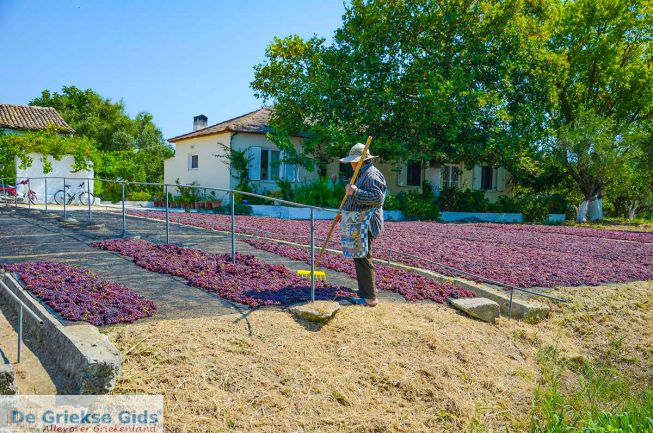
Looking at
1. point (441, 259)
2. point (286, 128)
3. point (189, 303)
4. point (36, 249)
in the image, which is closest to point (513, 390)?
point (189, 303)

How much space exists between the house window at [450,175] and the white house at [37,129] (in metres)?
17.3

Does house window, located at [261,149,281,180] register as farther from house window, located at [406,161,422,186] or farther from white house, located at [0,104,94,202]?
white house, located at [0,104,94,202]

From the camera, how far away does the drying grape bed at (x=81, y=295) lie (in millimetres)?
4879

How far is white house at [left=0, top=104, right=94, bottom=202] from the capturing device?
21.3m

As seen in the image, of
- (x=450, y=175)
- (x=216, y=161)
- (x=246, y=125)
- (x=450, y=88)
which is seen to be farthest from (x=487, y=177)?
→ (x=216, y=161)

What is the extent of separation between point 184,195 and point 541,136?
15667 millimetres

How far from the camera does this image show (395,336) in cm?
534

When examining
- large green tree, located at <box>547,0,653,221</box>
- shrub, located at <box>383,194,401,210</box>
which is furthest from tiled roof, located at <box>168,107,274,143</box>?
large green tree, located at <box>547,0,653,221</box>

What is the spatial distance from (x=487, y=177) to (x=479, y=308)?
25.2m

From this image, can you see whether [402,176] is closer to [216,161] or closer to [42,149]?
[216,161]

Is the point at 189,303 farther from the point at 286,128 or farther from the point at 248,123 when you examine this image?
→ the point at 248,123

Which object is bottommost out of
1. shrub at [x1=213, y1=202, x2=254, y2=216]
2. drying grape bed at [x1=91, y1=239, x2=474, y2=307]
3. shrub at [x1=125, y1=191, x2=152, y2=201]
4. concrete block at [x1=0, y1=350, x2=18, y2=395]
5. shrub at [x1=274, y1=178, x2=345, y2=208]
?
concrete block at [x1=0, y1=350, x2=18, y2=395]

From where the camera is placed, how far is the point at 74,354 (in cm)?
395

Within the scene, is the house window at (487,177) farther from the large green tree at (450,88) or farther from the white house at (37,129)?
the white house at (37,129)
